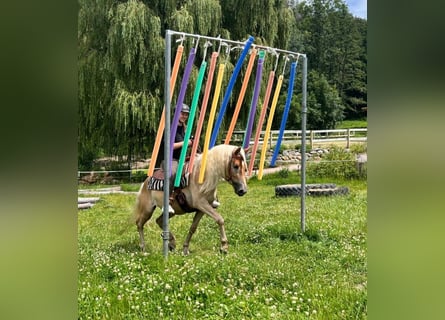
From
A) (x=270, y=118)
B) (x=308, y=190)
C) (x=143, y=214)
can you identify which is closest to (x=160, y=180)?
(x=143, y=214)

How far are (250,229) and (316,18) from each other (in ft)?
5.54

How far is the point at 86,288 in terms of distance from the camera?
2.97 meters

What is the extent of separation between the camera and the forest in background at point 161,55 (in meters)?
3.31

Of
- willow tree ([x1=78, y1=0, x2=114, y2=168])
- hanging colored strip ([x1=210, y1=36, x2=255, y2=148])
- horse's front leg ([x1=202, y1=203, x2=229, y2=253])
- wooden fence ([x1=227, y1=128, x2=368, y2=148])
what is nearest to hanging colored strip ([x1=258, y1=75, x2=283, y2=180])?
wooden fence ([x1=227, y1=128, x2=368, y2=148])

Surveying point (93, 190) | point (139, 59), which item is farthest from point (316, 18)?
point (93, 190)

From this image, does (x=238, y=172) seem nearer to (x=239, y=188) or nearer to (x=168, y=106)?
(x=239, y=188)

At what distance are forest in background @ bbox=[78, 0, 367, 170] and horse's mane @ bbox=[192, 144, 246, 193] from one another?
6.3 inches

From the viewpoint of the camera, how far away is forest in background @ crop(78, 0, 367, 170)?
3.31 metres

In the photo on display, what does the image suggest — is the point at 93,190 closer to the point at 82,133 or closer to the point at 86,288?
the point at 82,133

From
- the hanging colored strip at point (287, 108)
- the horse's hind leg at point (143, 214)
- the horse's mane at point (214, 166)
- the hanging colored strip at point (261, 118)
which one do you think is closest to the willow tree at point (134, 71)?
the horse's hind leg at point (143, 214)

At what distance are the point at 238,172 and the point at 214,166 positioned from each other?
182mm

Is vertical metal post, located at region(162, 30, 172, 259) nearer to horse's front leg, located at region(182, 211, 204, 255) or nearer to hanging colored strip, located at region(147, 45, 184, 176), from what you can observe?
hanging colored strip, located at region(147, 45, 184, 176)

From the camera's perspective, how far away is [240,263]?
318cm
